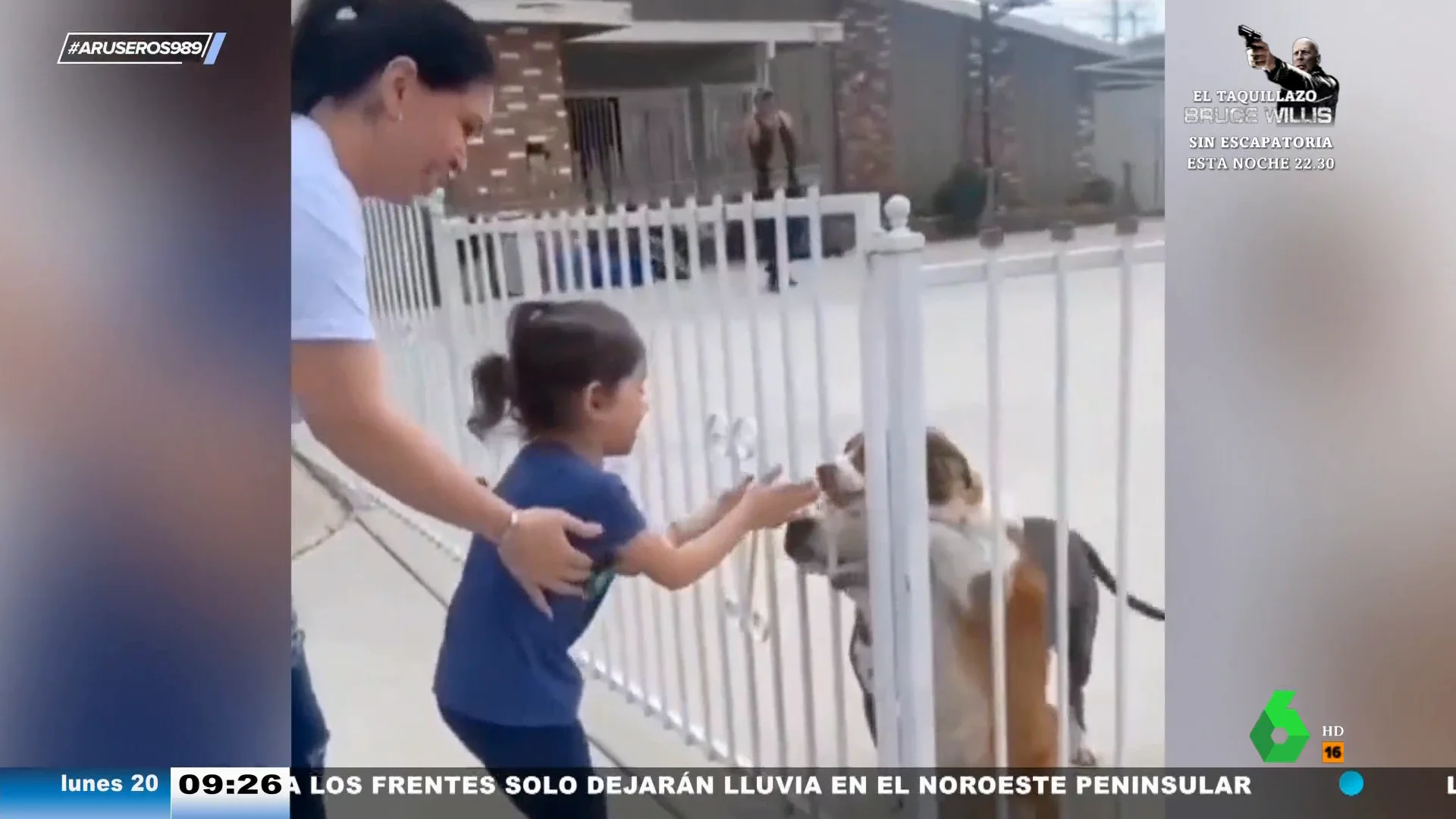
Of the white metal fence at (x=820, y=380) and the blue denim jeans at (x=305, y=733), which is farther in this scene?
the blue denim jeans at (x=305, y=733)

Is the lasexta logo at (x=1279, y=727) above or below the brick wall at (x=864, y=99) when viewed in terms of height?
below

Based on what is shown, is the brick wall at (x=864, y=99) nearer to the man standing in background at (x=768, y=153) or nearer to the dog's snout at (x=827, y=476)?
the man standing in background at (x=768, y=153)

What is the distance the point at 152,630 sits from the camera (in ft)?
3.24

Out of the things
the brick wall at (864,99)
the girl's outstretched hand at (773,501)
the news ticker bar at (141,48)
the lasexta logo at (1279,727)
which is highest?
the news ticker bar at (141,48)

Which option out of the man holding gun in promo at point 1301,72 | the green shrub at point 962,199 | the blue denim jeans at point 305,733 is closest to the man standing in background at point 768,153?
the green shrub at point 962,199

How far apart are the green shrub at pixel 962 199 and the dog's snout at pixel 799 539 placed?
0.93 feet

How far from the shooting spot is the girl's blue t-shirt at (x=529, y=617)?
91 centimetres

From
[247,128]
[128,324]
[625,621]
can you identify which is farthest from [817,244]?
[128,324]

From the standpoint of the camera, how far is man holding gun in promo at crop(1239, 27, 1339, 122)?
889 mm

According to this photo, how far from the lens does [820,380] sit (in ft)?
2.95

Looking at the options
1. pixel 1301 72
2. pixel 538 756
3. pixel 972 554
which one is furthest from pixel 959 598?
pixel 1301 72

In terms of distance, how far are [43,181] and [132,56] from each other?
14 cm

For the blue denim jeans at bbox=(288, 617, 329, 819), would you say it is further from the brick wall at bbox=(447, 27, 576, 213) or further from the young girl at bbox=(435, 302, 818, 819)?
the brick wall at bbox=(447, 27, 576, 213)

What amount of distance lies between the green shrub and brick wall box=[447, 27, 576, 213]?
0.32 m
